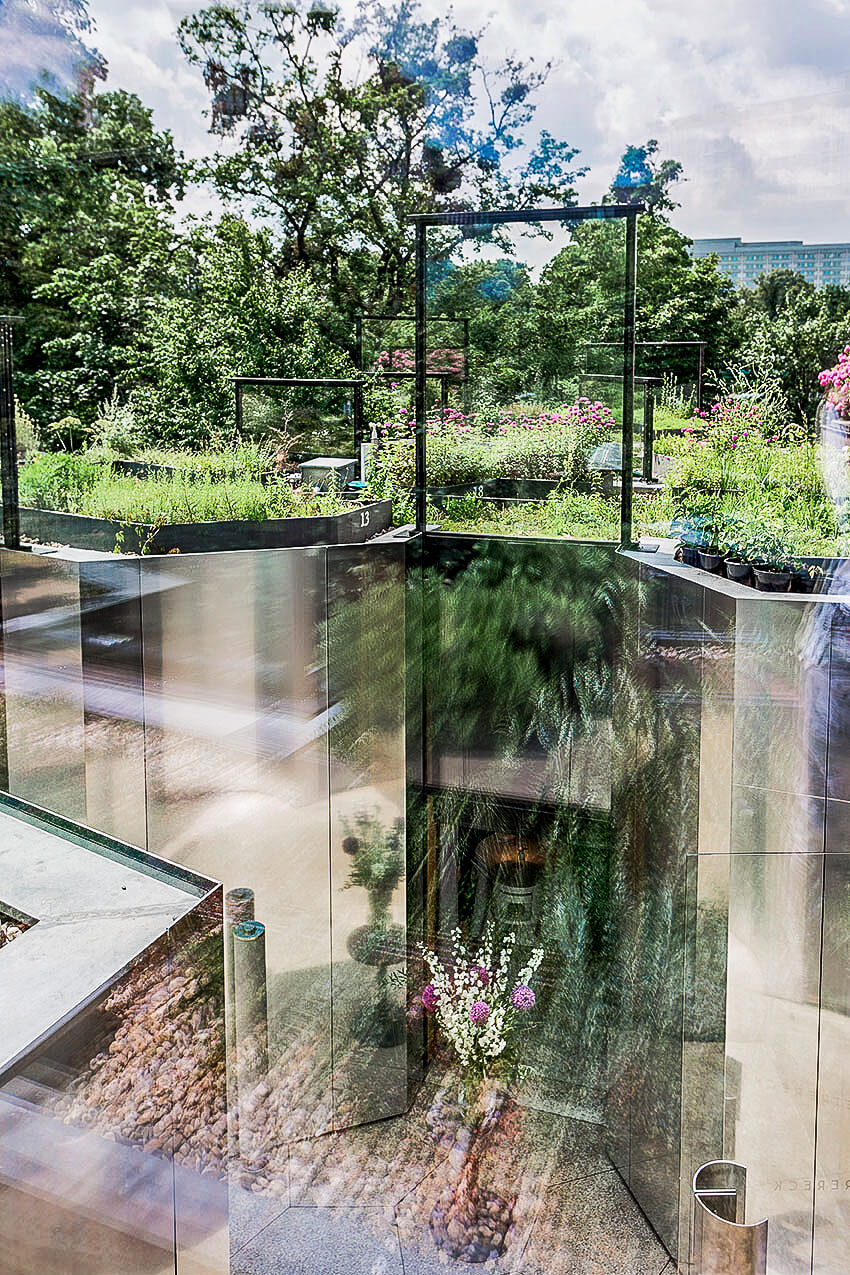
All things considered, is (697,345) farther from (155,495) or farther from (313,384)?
(155,495)

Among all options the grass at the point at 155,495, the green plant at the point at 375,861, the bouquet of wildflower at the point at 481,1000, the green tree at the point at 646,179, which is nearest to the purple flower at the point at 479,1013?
the bouquet of wildflower at the point at 481,1000

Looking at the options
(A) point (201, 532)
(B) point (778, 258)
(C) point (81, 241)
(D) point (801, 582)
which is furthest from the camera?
(C) point (81, 241)

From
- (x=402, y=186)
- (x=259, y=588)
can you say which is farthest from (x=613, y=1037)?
(x=402, y=186)

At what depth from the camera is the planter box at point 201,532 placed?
301 centimetres

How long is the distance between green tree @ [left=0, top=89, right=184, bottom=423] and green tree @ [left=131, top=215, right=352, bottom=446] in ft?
A: 0.28

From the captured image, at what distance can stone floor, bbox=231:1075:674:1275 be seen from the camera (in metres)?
2.42

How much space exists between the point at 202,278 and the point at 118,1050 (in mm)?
2806

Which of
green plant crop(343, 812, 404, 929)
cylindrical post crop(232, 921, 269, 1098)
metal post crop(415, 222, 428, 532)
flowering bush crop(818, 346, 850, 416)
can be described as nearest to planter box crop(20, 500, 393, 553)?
metal post crop(415, 222, 428, 532)

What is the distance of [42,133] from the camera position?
3090mm

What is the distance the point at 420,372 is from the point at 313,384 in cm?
38

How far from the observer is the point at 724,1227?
222cm

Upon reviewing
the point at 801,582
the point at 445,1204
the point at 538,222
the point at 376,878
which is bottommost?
the point at 445,1204

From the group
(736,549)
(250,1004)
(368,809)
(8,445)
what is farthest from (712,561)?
(8,445)

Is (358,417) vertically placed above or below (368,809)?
above
